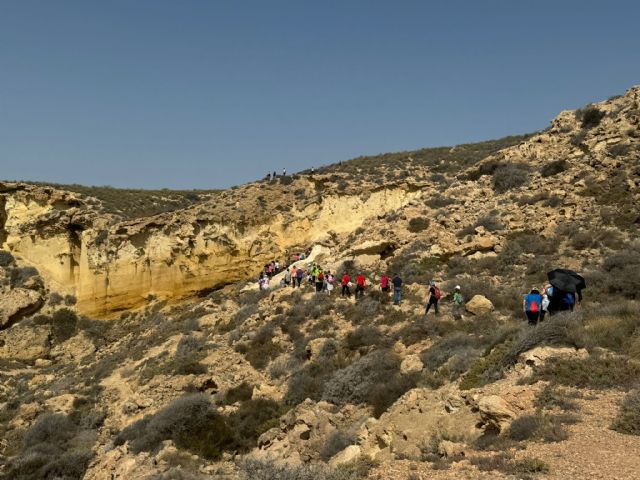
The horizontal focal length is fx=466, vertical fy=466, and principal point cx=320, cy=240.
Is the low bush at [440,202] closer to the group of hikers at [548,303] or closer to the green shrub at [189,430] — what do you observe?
the group of hikers at [548,303]

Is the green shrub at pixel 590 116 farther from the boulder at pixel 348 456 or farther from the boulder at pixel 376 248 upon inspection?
the boulder at pixel 348 456

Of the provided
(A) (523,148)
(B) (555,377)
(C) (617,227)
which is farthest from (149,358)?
(A) (523,148)

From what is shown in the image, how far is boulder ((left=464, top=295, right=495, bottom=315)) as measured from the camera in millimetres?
12258

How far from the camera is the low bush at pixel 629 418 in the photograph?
541cm

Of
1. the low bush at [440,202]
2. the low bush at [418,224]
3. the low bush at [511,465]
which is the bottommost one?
the low bush at [511,465]

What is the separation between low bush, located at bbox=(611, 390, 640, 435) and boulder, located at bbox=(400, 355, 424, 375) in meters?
4.43

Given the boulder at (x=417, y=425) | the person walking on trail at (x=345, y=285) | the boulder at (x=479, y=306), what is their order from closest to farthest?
the boulder at (x=417, y=425)
the boulder at (x=479, y=306)
the person walking on trail at (x=345, y=285)

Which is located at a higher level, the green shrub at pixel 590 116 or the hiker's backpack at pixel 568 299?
the green shrub at pixel 590 116

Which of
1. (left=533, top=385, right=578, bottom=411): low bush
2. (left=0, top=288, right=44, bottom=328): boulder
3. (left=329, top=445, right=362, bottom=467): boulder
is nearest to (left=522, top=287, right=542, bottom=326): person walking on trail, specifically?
(left=533, top=385, right=578, bottom=411): low bush

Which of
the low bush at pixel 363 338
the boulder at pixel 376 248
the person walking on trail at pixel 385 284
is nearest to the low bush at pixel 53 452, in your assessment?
the low bush at pixel 363 338

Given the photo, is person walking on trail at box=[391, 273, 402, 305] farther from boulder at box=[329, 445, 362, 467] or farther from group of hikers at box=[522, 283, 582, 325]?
boulder at box=[329, 445, 362, 467]

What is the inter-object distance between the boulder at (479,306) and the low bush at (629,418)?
6.47 m

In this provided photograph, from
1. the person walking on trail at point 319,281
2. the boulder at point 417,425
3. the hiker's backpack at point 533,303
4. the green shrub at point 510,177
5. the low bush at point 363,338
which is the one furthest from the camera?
the green shrub at point 510,177

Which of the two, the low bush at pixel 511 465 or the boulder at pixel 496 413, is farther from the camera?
the boulder at pixel 496 413
